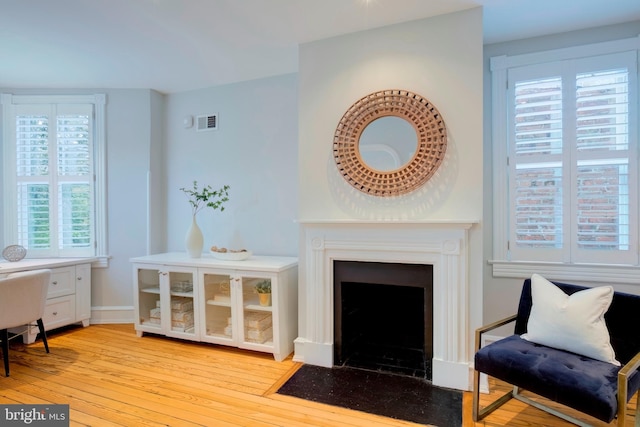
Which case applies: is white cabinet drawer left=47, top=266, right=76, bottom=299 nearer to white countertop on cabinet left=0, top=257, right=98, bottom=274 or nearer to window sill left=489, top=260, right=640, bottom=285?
white countertop on cabinet left=0, top=257, right=98, bottom=274

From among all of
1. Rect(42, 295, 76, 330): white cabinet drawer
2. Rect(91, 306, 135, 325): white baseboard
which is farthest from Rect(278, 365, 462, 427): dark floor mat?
Rect(42, 295, 76, 330): white cabinet drawer

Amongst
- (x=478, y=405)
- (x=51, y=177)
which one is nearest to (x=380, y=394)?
(x=478, y=405)

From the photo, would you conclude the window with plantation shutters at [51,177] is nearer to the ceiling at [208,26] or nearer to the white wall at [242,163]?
the ceiling at [208,26]

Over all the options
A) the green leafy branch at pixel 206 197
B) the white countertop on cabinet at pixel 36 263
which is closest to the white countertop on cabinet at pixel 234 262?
the green leafy branch at pixel 206 197

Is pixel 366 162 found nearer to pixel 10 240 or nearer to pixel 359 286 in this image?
pixel 359 286

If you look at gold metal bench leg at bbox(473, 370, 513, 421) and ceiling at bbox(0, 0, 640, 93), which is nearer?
gold metal bench leg at bbox(473, 370, 513, 421)

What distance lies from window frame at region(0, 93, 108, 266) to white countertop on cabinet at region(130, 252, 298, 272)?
827 millimetres

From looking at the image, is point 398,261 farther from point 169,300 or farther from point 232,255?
point 169,300

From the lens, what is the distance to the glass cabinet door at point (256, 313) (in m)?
3.00

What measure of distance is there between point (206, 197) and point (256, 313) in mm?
1358

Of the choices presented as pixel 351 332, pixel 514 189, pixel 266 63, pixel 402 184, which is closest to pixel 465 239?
pixel 402 184

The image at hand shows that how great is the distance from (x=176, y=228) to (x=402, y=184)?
9.21 ft

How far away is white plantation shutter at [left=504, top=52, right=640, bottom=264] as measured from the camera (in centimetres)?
258

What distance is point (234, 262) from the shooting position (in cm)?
316
